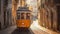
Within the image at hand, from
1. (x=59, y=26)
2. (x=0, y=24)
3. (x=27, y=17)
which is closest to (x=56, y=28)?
(x=59, y=26)

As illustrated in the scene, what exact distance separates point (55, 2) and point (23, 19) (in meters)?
6.47

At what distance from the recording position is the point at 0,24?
99.9 feet

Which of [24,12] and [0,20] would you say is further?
[0,20]

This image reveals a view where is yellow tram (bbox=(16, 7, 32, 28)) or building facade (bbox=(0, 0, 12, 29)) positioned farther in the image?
building facade (bbox=(0, 0, 12, 29))

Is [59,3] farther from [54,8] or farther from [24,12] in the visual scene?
[24,12]

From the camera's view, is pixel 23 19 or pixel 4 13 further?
pixel 4 13

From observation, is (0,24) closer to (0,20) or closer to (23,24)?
(0,20)

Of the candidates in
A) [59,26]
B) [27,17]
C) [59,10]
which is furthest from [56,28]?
[27,17]

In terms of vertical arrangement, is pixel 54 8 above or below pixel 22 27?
above

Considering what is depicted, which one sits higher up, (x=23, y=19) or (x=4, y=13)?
(x=4, y=13)

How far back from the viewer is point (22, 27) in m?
27.8

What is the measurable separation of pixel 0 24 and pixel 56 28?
32.8 ft

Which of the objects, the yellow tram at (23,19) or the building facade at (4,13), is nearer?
the yellow tram at (23,19)

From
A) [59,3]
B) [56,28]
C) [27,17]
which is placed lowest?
[56,28]
